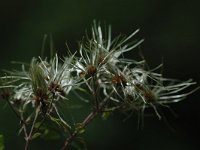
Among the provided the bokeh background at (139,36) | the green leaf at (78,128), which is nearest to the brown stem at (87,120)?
the green leaf at (78,128)

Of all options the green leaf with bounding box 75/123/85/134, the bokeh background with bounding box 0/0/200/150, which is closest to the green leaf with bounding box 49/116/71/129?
the green leaf with bounding box 75/123/85/134

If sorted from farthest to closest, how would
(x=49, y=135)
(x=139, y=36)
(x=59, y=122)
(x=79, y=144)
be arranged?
1. (x=139, y=36)
2. (x=79, y=144)
3. (x=49, y=135)
4. (x=59, y=122)

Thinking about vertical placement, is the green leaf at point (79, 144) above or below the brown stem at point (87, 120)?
below

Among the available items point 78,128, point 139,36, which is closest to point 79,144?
point 78,128

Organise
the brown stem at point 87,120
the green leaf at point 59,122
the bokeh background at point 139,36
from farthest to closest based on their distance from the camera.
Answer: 1. the bokeh background at point 139,36
2. the brown stem at point 87,120
3. the green leaf at point 59,122

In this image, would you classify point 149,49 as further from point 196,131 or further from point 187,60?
point 196,131

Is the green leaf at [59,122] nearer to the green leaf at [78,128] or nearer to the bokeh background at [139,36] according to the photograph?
the green leaf at [78,128]

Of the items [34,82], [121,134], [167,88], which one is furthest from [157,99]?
[121,134]

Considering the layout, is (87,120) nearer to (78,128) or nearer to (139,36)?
(78,128)

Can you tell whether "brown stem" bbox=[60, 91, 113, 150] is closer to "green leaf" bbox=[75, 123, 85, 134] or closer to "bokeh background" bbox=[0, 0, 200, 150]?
"green leaf" bbox=[75, 123, 85, 134]
